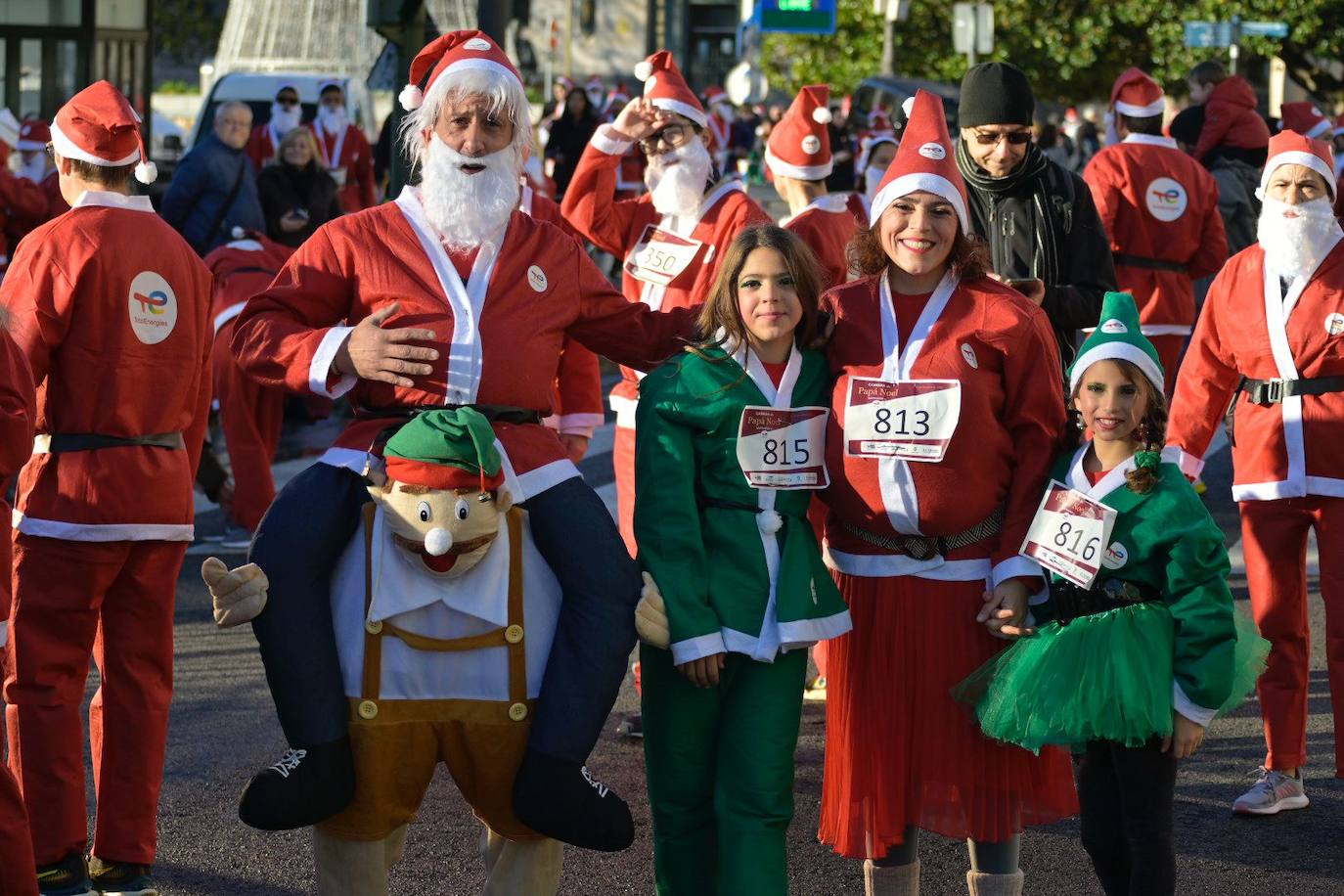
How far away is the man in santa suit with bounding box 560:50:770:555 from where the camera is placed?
6648 millimetres

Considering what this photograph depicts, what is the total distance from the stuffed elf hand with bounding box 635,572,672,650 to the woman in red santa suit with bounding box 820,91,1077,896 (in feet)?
1.82

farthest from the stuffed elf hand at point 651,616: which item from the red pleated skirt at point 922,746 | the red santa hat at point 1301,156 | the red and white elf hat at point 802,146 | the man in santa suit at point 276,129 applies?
the man in santa suit at point 276,129

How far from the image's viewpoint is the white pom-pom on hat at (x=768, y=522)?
4.50 metres

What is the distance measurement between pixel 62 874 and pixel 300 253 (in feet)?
5.91

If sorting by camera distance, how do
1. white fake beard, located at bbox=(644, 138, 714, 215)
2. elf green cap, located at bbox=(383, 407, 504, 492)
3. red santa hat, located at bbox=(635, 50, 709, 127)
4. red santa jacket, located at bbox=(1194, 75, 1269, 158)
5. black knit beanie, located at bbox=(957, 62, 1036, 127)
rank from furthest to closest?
red santa jacket, located at bbox=(1194, 75, 1269, 158) → red santa hat, located at bbox=(635, 50, 709, 127) → white fake beard, located at bbox=(644, 138, 714, 215) → black knit beanie, located at bbox=(957, 62, 1036, 127) → elf green cap, located at bbox=(383, 407, 504, 492)

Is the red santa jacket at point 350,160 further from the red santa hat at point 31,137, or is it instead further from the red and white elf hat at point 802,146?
the red and white elf hat at point 802,146

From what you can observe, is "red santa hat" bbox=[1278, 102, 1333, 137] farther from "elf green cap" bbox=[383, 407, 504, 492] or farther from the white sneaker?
"elf green cap" bbox=[383, 407, 504, 492]

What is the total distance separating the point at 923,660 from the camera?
4598 millimetres

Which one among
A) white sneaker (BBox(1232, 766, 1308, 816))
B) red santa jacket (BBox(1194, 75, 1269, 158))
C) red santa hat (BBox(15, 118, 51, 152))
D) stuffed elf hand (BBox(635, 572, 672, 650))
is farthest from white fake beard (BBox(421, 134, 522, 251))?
red santa hat (BBox(15, 118, 51, 152))

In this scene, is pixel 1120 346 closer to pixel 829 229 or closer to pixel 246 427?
pixel 829 229

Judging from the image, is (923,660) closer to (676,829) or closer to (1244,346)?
(676,829)

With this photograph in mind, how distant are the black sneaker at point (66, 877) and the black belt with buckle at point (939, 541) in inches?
88.8

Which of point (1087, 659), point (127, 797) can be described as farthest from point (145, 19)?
point (1087, 659)

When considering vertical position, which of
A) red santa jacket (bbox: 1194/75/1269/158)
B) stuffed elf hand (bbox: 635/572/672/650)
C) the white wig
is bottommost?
stuffed elf hand (bbox: 635/572/672/650)
